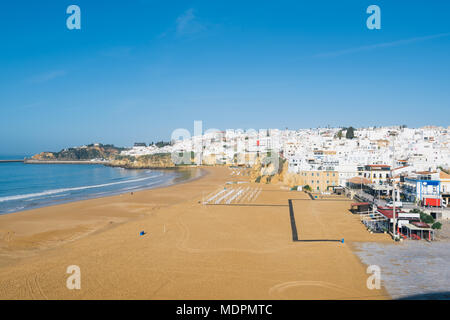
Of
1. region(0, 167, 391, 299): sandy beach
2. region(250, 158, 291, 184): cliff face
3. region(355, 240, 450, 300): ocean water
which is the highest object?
region(250, 158, 291, 184): cliff face

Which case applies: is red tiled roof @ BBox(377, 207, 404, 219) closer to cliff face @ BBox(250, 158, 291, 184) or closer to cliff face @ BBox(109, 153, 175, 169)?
cliff face @ BBox(250, 158, 291, 184)

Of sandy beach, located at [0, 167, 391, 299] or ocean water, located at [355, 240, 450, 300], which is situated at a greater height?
ocean water, located at [355, 240, 450, 300]

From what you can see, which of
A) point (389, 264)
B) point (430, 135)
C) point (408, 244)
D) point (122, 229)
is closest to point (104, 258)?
point (122, 229)

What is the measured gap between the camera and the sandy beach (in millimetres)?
9867

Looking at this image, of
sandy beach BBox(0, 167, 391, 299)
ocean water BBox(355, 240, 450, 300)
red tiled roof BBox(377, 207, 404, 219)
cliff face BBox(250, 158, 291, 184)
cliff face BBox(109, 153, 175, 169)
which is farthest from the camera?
cliff face BBox(109, 153, 175, 169)

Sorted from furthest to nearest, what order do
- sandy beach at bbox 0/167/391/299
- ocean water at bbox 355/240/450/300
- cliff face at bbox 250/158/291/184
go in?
cliff face at bbox 250/158/291/184
sandy beach at bbox 0/167/391/299
ocean water at bbox 355/240/450/300

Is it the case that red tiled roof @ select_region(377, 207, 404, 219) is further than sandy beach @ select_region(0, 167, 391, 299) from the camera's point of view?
Yes

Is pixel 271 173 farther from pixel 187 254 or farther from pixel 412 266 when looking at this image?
pixel 412 266

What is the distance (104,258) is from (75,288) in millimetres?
2786

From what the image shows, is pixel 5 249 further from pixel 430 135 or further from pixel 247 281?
pixel 430 135

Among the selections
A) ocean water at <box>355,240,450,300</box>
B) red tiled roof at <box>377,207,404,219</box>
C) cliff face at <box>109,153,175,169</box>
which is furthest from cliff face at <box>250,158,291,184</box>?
cliff face at <box>109,153,175,169</box>

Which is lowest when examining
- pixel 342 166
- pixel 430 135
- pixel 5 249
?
pixel 5 249

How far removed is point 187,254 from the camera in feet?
43.1

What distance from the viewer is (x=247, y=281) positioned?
34.0 feet
